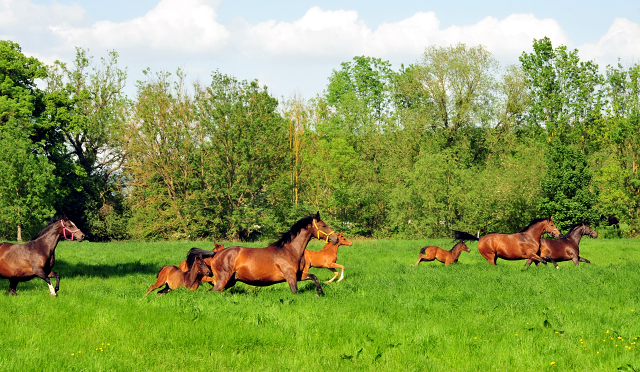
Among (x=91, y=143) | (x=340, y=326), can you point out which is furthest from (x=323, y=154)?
(x=340, y=326)

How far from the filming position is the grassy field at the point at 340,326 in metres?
8.11

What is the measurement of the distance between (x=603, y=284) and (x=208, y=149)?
112 ft

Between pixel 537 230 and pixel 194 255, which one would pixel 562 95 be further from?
pixel 194 255

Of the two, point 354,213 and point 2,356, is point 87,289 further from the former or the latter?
point 354,213

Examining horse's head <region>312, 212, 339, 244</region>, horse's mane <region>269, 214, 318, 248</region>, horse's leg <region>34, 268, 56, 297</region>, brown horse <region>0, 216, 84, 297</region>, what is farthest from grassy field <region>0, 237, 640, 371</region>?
horse's head <region>312, 212, 339, 244</region>

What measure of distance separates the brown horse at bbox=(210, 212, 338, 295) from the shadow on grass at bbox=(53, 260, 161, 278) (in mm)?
6160

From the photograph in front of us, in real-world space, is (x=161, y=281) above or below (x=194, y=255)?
below

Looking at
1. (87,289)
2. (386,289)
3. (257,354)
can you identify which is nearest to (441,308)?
(386,289)

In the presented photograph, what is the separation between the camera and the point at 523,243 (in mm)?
20016

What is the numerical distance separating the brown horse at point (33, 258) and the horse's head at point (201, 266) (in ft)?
10.1

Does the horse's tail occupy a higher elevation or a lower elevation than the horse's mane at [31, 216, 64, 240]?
lower

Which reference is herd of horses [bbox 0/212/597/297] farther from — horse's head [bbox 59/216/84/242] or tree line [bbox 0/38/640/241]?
tree line [bbox 0/38/640/241]

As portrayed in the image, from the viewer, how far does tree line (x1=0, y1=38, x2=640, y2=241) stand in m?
43.1

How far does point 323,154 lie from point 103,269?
3270 cm
